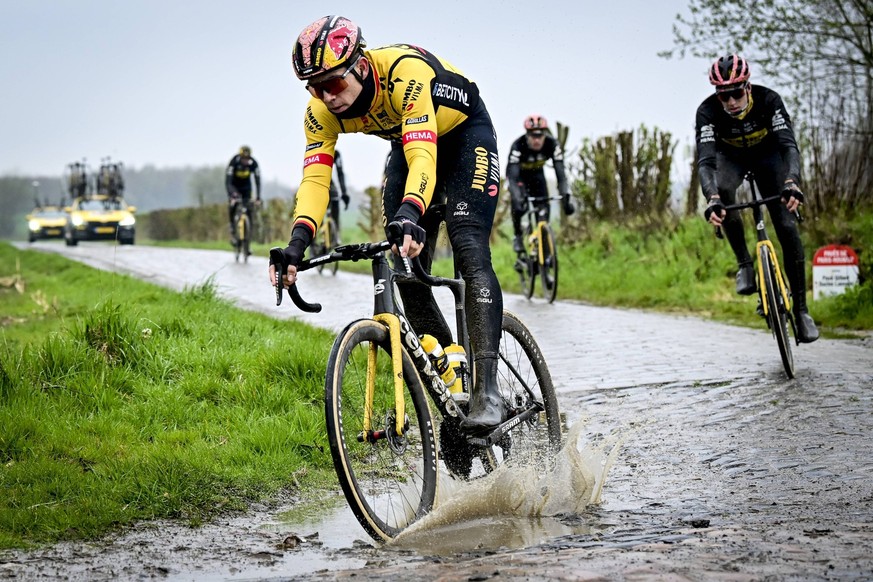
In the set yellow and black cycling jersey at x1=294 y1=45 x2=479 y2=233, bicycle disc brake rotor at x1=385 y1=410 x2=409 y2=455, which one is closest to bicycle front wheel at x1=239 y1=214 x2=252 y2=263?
yellow and black cycling jersey at x1=294 y1=45 x2=479 y2=233

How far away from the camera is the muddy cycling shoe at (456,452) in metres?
5.26

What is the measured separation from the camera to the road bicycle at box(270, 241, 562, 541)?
14.4ft

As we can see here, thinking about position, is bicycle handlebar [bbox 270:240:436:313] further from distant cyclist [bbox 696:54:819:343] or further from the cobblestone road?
distant cyclist [bbox 696:54:819:343]

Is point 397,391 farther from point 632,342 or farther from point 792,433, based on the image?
point 632,342

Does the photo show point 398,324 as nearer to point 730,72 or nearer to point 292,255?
point 292,255

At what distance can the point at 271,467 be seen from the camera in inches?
230

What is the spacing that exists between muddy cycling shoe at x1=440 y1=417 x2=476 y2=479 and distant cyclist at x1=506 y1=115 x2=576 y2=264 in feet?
33.0

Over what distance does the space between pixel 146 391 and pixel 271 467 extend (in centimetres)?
173

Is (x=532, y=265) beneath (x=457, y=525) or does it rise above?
above

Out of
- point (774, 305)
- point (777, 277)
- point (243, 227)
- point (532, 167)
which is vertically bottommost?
point (774, 305)

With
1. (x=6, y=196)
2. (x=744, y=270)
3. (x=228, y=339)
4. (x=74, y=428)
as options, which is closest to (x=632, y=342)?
(x=744, y=270)

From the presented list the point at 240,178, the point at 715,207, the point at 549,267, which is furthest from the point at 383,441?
the point at 240,178

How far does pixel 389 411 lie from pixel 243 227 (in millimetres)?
20453

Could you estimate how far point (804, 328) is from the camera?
28.8ft
